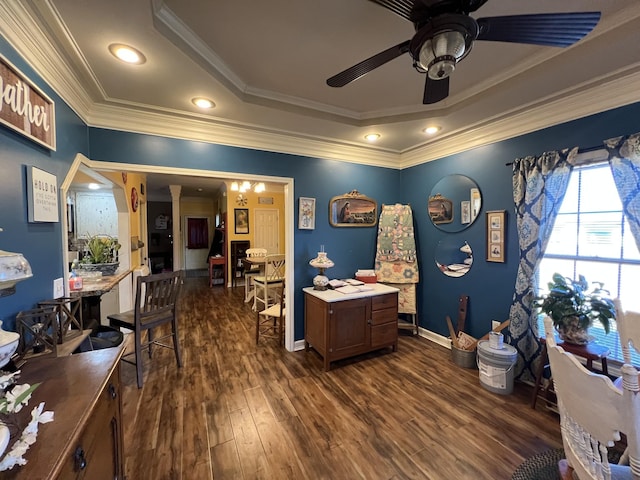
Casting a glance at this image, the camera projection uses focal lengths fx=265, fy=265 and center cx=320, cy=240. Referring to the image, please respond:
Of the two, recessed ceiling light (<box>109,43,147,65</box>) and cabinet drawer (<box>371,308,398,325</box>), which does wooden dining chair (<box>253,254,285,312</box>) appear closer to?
cabinet drawer (<box>371,308,398,325</box>)

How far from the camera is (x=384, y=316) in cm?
303

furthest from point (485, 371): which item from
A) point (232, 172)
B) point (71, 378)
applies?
point (232, 172)

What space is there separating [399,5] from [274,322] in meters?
3.57

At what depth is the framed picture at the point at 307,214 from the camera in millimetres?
3148

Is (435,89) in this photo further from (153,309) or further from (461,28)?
(153,309)

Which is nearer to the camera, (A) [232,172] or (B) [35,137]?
(B) [35,137]

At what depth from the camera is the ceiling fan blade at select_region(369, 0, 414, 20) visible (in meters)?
0.99

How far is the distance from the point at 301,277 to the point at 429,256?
170 cm

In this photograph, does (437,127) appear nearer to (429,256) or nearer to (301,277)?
(429,256)

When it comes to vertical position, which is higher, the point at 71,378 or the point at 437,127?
the point at 437,127

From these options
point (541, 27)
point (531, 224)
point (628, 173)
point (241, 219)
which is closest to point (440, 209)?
point (531, 224)

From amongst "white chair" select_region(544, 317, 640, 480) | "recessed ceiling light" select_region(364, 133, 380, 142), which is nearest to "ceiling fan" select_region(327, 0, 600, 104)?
"white chair" select_region(544, 317, 640, 480)

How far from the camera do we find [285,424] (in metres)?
1.98

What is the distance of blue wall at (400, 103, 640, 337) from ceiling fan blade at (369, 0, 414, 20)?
6.63 feet
